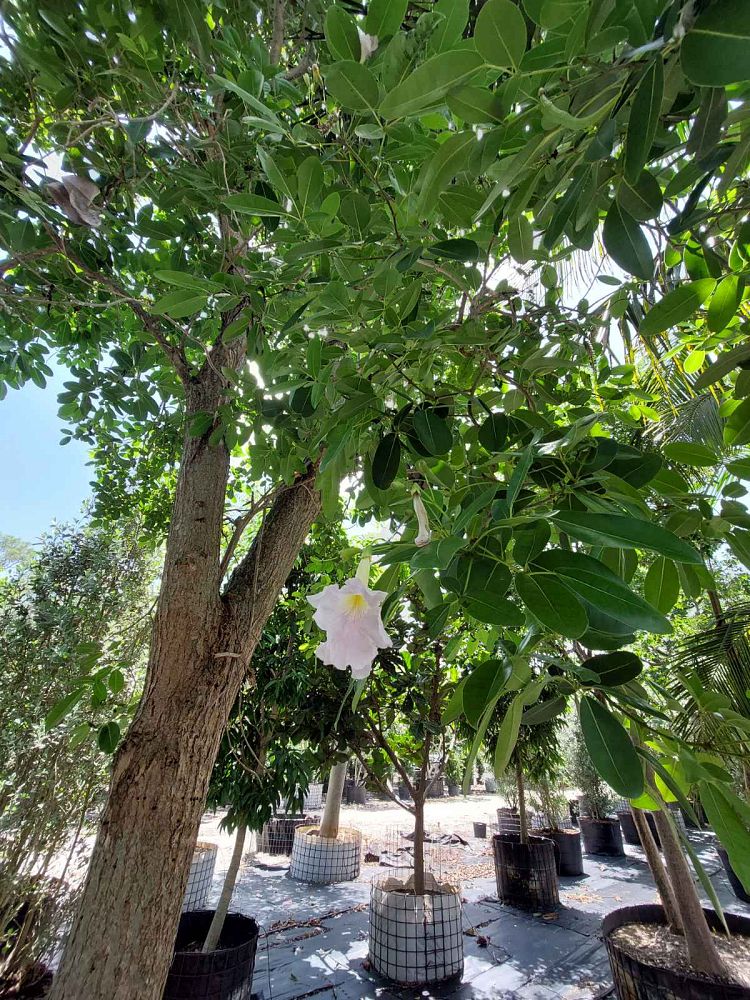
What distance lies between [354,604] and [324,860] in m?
5.33

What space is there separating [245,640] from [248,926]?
2.49 meters

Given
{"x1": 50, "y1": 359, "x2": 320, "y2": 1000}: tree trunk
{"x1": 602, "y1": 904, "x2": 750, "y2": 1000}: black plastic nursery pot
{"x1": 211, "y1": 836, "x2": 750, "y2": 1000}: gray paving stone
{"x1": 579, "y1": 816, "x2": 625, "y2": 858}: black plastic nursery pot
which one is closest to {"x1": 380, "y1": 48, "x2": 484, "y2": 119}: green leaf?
{"x1": 50, "y1": 359, "x2": 320, "y2": 1000}: tree trunk

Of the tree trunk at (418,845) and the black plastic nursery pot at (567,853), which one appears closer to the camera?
the tree trunk at (418,845)

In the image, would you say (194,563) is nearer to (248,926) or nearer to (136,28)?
(136,28)

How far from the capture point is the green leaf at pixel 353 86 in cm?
48

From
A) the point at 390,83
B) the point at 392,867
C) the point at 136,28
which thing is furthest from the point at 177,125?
the point at 392,867

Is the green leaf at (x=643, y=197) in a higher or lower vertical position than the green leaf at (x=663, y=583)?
higher

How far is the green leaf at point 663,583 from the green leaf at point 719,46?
517 mm

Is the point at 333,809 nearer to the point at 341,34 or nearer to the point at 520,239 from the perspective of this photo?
the point at 520,239

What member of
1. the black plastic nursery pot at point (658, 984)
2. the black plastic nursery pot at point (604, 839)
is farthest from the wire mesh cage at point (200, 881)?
the black plastic nursery pot at point (604, 839)

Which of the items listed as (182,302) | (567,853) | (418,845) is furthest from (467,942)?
(182,302)

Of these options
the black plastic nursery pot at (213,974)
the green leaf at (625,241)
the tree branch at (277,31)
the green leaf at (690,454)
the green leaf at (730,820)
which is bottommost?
the black plastic nursery pot at (213,974)

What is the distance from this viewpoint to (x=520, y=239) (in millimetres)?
661

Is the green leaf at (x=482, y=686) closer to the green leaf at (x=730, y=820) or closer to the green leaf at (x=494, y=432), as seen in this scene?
the green leaf at (x=730, y=820)
